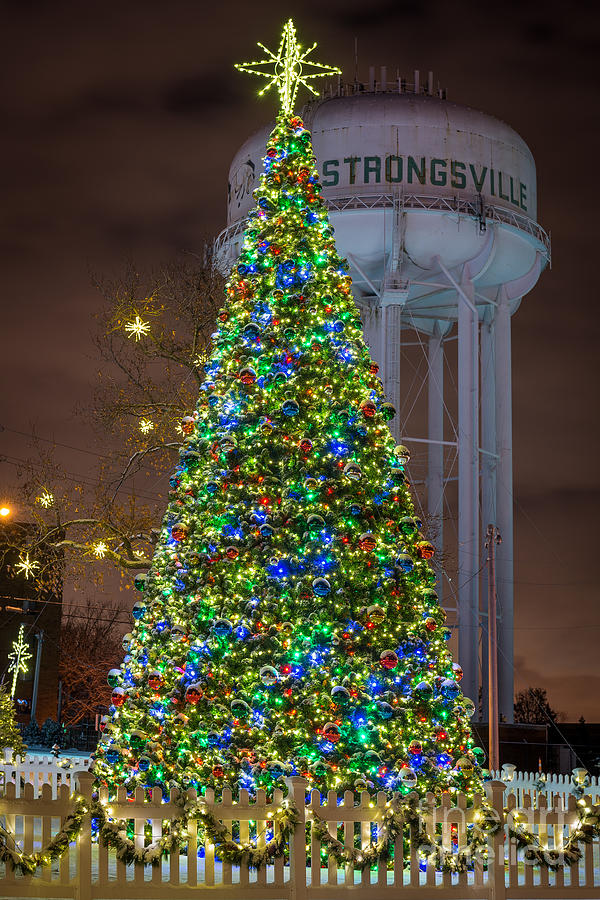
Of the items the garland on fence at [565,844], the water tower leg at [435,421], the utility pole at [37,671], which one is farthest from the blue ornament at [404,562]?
the utility pole at [37,671]

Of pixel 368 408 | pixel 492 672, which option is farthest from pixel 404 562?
pixel 492 672

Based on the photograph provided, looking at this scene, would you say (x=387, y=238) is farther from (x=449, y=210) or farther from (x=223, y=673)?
(x=223, y=673)

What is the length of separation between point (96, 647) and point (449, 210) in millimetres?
52164

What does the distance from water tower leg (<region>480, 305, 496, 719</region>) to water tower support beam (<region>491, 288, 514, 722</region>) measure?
288mm

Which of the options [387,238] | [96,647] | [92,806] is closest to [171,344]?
[387,238]

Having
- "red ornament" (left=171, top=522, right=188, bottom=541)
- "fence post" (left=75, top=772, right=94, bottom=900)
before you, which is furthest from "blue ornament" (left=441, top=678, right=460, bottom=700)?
"fence post" (left=75, top=772, right=94, bottom=900)

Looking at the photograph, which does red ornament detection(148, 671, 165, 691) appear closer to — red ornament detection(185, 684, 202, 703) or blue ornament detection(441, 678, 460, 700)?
red ornament detection(185, 684, 202, 703)

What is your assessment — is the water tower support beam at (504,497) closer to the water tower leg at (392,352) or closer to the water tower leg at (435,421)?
the water tower leg at (435,421)

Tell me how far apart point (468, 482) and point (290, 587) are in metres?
24.3

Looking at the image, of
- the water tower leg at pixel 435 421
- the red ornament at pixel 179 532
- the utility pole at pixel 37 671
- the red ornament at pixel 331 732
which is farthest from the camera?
the utility pole at pixel 37 671

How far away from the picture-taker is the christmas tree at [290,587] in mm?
12117

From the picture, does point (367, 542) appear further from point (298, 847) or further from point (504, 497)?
point (504, 497)

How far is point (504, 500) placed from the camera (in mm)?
37875

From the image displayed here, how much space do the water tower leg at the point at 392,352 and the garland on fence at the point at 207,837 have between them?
24448mm
